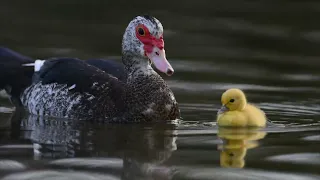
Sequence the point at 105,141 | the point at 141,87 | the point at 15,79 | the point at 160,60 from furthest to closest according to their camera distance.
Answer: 1. the point at 15,79
2. the point at 141,87
3. the point at 160,60
4. the point at 105,141

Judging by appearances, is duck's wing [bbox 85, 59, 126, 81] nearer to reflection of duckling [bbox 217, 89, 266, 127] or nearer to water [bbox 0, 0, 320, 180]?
water [bbox 0, 0, 320, 180]

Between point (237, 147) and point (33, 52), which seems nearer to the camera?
point (237, 147)

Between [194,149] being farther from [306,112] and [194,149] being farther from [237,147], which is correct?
[306,112]

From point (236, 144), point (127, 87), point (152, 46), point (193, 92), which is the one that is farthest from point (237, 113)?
point (193, 92)

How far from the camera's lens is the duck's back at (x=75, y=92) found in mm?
10688

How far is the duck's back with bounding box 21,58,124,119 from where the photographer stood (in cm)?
1069

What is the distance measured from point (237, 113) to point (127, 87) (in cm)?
120

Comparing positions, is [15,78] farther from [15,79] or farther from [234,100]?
[234,100]

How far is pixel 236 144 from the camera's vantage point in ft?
30.6

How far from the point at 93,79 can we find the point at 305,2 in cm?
819

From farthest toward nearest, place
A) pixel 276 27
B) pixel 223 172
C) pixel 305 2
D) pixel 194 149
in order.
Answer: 1. pixel 305 2
2. pixel 276 27
3. pixel 194 149
4. pixel 223 172

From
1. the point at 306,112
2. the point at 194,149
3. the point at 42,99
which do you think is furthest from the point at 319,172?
the point at 42,99

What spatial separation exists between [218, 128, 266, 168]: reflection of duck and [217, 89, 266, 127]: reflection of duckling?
0.11m

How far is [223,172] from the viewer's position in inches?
319
